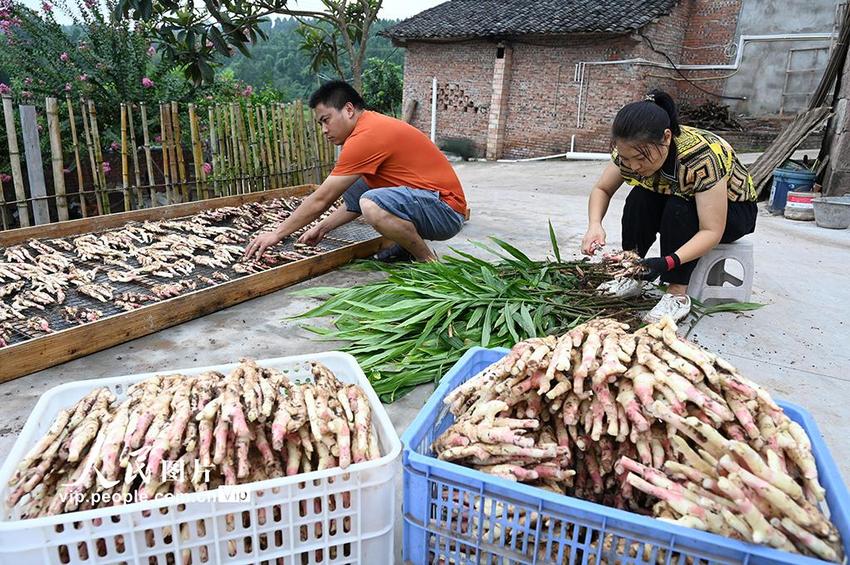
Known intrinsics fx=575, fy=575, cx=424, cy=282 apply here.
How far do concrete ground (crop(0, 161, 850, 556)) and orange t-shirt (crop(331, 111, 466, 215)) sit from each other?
0.70 m

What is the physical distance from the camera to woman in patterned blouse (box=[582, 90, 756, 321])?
257cm

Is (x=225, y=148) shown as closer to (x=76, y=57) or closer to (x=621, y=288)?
(x=76, y=57)

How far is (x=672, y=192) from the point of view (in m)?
2.98

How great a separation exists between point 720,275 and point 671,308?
83cm

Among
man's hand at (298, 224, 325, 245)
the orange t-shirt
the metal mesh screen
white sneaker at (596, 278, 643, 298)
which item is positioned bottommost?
the metal mesh screen

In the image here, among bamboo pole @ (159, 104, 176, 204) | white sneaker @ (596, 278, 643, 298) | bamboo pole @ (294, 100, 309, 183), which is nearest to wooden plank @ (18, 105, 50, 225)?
bamboo pole @ (159, 104, 176, 204)

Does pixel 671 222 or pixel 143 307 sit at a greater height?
pixel 671 222

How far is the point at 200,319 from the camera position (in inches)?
127

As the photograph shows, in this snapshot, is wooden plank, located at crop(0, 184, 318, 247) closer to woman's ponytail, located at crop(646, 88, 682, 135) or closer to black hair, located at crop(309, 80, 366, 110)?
black hair, located at crop(309, 80, 366, 110)

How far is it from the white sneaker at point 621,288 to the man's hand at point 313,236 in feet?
6.57

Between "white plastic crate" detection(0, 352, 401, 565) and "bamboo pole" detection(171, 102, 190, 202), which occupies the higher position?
"bamboo pole" detection(171, 102, 190, 202)

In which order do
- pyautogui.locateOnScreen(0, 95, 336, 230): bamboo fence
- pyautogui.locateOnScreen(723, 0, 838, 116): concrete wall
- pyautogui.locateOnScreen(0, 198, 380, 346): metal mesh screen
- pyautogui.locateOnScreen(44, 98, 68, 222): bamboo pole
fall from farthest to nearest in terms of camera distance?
1. pyautogui.locateOnScreen(723, 0, 838, 116): concrete wall
2. pyautogui.locateOnScreen(0, 95, 336, 230): bamboo fence
3. pyautogui.locateOnScreen(44, 98, 68, 222): bamboo pole
4. pyautogui.locateOnScreen(0, 198, 380, 346): metal mesh screen

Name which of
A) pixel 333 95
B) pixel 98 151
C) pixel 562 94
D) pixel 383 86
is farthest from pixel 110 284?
pixel 383 86

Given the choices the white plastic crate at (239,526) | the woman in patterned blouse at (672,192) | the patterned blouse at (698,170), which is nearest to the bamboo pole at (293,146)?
the woman in patterned blouse at (672,192)
